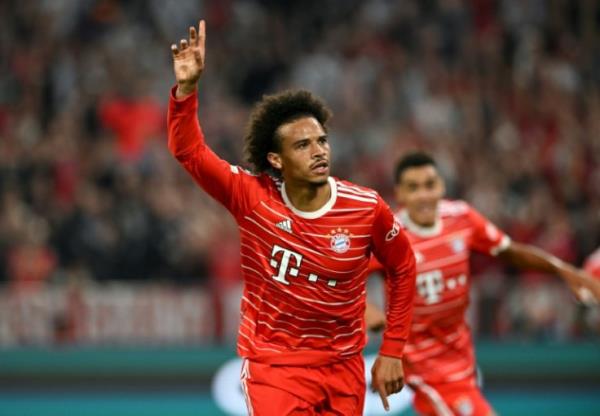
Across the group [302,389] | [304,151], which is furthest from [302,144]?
[302,389]

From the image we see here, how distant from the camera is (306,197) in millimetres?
5379

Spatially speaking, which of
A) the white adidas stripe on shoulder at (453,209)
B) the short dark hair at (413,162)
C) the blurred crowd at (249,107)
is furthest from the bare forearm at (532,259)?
the blurred crowd at (249,107)

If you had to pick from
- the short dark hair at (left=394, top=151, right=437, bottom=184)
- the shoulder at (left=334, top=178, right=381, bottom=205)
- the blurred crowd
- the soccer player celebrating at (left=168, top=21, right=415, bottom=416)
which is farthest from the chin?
the blurred crowd

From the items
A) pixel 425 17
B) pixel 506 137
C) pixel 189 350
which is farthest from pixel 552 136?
pixel 189 350

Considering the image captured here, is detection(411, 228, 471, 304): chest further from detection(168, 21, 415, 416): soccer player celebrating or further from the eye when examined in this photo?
the eye

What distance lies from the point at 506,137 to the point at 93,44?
18.7ft

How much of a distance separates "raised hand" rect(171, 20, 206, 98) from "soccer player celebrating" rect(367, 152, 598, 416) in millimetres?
2317

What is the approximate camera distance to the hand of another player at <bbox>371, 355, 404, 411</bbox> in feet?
17.7

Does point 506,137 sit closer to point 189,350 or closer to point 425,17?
point 425,17

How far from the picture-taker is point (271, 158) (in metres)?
5.42

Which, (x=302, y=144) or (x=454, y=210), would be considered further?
(x=454, y=210)

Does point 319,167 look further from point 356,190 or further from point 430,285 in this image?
point 430,285

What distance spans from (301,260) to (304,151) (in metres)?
0.53

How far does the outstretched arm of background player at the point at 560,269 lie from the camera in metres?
6.63
